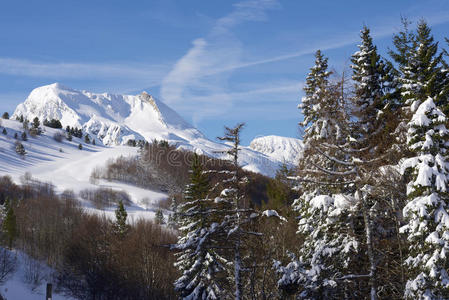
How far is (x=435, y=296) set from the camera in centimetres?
1220

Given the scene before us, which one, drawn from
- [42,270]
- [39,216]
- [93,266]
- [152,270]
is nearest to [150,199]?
[39,216]

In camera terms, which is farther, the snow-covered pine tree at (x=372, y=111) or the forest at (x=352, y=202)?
the snow-covered pine tree at (x=372, y=111)

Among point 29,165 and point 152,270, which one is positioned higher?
point 29,165

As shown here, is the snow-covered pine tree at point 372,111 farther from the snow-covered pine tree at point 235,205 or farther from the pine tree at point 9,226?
the pine tree at point 9,226

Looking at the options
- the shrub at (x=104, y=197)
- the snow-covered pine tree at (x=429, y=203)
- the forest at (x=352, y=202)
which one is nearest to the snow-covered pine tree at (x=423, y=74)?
the forest at (x=352, y=202)

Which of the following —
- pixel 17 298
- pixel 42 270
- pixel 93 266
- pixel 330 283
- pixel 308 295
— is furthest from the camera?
pixel 42 270

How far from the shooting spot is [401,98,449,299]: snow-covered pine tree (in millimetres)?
11766

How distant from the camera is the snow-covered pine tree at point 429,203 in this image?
1177cm

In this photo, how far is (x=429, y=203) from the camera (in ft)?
39.0

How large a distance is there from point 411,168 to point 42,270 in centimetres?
6415

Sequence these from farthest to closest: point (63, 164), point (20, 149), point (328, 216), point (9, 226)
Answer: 1. point (63, 164)
2. point (20, 149)
3. point (9, 226)
4. point (328, 216)

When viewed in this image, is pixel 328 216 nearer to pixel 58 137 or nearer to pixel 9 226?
pixel 9 226

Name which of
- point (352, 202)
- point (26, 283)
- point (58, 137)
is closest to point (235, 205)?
point (352, 202)

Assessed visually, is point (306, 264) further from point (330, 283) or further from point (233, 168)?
point (233, 168)
